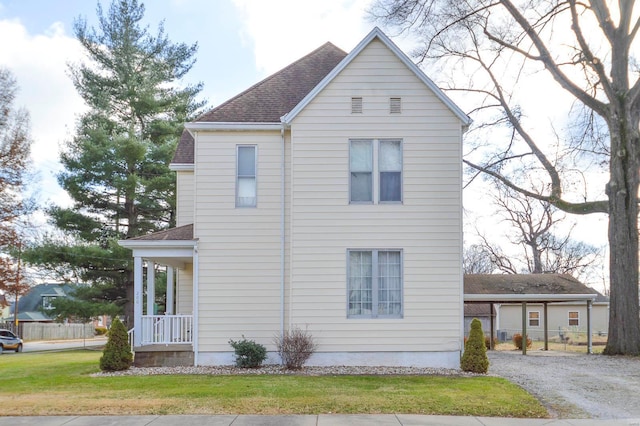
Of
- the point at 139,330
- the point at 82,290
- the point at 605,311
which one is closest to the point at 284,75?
the point at 139,330

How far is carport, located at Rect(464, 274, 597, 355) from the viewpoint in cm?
2269

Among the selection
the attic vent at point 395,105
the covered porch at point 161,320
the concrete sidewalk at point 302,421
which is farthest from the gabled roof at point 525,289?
the concrete sidewalk at point 302,421

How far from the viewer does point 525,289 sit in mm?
23156

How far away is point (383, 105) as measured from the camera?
15570 millimetres

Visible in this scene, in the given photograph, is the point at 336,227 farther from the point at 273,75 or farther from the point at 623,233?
the point at 623,233

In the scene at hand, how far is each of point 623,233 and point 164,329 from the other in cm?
1470

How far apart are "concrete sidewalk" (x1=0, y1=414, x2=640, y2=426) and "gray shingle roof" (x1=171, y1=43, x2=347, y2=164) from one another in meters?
8.76

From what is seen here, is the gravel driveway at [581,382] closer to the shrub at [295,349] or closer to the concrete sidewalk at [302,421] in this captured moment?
the concrete sidewalk at [302,421]

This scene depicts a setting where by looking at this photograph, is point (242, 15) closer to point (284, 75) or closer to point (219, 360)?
point (284, 75)

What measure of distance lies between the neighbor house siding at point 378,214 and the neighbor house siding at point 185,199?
528 centimetres

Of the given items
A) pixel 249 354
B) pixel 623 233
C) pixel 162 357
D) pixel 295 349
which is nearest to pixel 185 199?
pixel 162 357

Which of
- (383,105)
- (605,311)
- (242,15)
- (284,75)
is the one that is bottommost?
(605,311)

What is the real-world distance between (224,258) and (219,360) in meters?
2.64

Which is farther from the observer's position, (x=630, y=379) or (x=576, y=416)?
(x=630, y=379)
